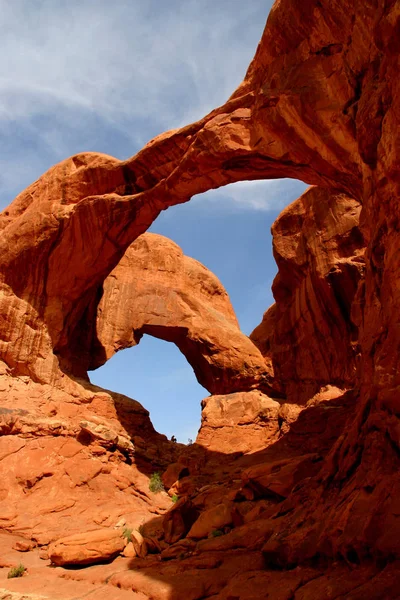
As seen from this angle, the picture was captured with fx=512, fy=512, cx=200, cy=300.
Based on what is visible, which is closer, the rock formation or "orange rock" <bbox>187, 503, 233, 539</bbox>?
the rock formation

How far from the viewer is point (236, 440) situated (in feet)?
61.7

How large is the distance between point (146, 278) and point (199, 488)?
44.6ft

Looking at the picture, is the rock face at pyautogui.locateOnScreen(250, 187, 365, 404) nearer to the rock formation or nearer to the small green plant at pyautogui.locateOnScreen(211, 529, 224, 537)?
the rock formation

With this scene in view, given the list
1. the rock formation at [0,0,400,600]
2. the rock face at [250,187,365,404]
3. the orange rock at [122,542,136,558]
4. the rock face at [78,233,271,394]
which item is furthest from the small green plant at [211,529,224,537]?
the rock face at [78,233,271,394]

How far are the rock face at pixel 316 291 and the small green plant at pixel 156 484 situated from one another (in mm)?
8343

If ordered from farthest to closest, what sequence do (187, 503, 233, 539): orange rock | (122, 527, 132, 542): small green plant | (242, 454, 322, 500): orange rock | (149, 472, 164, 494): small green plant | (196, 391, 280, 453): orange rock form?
(196, 391, 280, 453): orange rock
(149, 472, 164, 494): small green plant
(122, 527, 132, 542): small green plant
(242, 454, 322, 500): orange rock
(187, 503, 233, 539): orange rock

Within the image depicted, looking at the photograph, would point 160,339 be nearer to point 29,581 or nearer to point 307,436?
point 307,436

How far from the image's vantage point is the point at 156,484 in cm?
1656

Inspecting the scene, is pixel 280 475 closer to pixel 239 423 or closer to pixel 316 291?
pixel 239 423

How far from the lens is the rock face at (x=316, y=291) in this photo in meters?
20.5

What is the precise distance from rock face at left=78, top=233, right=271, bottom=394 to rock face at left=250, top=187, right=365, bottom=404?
1720 mm

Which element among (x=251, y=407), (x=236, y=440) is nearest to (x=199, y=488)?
(x=236, y=440)

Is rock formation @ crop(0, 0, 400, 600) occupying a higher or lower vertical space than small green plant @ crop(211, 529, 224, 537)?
higher

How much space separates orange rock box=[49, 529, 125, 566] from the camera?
10.6 metres
